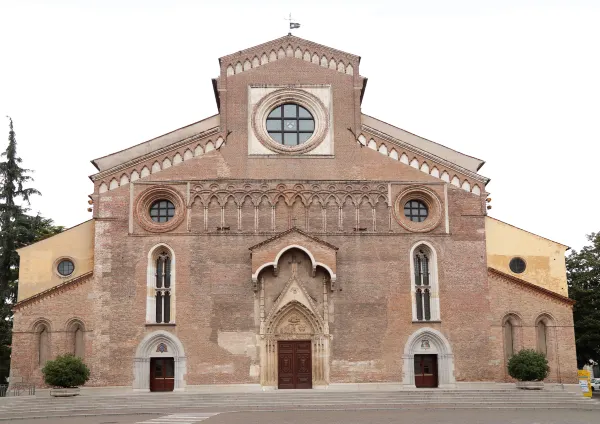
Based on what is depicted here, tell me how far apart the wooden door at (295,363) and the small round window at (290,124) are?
884 centimetres

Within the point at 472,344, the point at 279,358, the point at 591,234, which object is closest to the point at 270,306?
the point at 279,358

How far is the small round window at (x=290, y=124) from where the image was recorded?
105 feet

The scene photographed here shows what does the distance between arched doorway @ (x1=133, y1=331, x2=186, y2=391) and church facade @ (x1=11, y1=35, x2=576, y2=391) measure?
0.06 meters

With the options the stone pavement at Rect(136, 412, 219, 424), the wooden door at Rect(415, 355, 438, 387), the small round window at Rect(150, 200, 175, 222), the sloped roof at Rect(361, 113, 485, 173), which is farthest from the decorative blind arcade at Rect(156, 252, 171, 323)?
the sloped roof at Rect(361, 113, 485, 173)

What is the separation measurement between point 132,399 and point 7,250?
1823 centimetres

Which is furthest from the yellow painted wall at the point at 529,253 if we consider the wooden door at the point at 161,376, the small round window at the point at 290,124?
the wooden door at the point at 161,376

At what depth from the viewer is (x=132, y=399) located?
26.8 m

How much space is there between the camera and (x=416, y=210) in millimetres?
31844

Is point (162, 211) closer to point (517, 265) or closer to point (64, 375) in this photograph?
point (64, 375)

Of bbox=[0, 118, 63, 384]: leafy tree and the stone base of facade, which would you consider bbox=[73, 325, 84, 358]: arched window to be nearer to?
the stone base of facade

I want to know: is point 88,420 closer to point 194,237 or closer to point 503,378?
point 194,237

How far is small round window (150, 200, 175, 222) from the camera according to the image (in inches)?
1224

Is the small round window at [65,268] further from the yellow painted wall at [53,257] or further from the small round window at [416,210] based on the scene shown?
the small round window at [416,210]

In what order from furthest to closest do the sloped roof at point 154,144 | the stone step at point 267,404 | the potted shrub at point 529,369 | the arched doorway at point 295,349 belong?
the sloped roof at point 154,144 → the arched doorway at point 295,349 → the potted shrub at point 529,369 → the stone step at point 267,404
